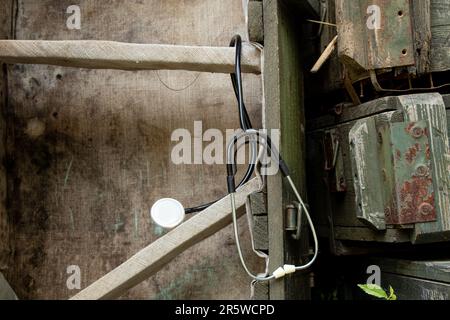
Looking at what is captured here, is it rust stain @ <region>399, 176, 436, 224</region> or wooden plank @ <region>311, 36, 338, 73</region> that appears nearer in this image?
rust stain @ <region>399, 176, 436, 224</region>

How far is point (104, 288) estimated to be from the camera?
5.83 feet

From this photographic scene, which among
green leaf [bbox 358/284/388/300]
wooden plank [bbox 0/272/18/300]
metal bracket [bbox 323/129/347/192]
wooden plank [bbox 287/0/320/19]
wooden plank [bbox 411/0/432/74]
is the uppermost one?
wooden plank [bbox 287/0/320/19]

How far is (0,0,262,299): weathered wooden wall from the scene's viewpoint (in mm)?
2229

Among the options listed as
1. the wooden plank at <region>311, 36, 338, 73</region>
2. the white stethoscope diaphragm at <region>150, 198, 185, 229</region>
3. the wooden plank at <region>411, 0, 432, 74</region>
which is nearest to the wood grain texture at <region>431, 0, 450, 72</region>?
the wooden plank at <region>411, 0, 432, 74</region>

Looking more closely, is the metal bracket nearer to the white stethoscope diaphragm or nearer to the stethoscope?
the stethoscope

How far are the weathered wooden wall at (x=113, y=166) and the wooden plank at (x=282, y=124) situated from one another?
1.26 feet

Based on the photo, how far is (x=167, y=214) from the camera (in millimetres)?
1675

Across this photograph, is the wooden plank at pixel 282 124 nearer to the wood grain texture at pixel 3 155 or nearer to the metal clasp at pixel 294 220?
the metal clasp at pixel 294 220

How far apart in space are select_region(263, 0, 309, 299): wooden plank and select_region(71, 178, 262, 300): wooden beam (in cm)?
15

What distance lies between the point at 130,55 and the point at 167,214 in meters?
0.58

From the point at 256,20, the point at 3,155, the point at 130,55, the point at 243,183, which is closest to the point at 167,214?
the point at 243,183

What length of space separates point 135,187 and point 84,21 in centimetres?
77

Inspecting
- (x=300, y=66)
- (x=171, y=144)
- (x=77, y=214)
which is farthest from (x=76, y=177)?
(x=300, y=66)
